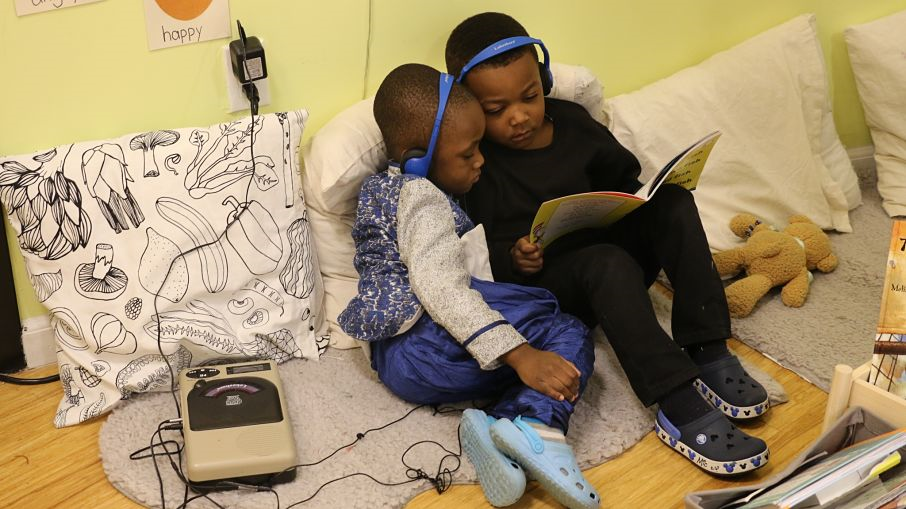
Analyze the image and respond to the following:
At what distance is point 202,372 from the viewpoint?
1.57 metres

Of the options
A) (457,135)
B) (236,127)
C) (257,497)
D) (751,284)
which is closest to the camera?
(257,497)

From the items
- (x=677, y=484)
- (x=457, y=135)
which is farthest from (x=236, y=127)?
(x=677, y=484)

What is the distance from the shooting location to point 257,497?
140 cm

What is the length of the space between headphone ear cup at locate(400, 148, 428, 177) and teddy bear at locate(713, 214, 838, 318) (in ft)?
2.35

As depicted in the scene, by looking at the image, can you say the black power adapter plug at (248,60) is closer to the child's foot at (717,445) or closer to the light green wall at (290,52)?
the light green wall at (290,52)

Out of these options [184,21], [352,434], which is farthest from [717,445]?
[184,21]

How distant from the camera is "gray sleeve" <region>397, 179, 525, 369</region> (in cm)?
145

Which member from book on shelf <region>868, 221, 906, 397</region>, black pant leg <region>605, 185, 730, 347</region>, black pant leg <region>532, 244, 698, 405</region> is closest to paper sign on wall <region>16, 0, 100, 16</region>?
black pant leg <region>532, 244, 698, 405</region>

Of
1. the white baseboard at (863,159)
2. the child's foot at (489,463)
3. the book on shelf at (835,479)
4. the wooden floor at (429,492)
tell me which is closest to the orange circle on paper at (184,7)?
the wooden floor at (429,492)

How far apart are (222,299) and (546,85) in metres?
0.69

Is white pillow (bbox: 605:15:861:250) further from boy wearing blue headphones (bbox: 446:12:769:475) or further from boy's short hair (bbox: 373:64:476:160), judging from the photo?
boy's short hair (bbox: 373:64:476:160)

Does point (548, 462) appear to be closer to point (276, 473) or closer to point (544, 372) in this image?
point (544, 372)

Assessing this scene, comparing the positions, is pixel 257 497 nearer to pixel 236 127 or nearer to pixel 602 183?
pixel 236 127

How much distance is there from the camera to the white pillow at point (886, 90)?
2.26 meters
